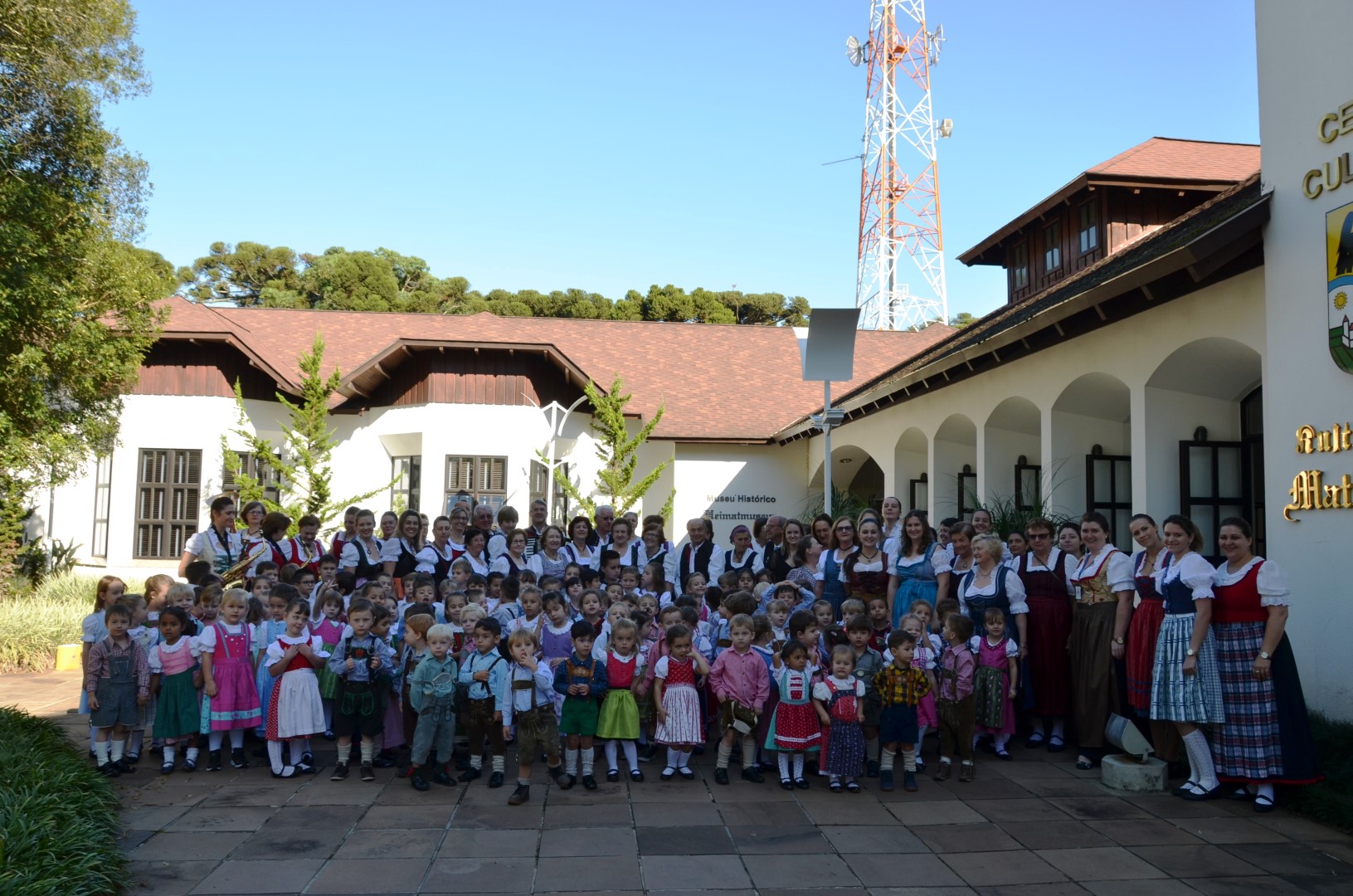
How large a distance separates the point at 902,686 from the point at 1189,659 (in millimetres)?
1632

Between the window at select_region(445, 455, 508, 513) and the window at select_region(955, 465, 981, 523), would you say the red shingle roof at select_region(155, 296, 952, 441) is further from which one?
the window at select_region(955, 465, 981, 523)

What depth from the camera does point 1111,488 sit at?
10766 mm

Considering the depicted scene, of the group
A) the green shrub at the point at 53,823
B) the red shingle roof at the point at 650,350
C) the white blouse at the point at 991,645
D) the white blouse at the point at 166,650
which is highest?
the red shingle roof at the point at 650,350

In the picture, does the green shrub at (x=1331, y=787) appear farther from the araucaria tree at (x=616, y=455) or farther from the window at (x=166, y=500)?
the window at (x=166, y=500)

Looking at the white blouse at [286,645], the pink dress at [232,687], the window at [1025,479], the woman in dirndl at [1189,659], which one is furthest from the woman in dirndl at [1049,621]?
the pink dress at [232,687]

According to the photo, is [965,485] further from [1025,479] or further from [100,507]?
[100,507]

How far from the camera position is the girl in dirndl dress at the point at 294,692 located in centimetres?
675

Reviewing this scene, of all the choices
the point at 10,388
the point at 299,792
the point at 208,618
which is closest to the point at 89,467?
the point at 10,388

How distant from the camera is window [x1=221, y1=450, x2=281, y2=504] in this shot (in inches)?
728

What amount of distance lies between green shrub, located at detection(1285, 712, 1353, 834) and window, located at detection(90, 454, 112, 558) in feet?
61.7

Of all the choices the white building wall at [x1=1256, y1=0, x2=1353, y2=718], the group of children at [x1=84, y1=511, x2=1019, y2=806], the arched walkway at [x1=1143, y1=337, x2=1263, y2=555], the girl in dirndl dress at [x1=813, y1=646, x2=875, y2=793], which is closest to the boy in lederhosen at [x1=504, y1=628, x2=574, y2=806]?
the group of children at [x1=84, y1=511, x2=1019, y2=806]

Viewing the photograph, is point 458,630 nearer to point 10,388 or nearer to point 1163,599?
point 1163,599

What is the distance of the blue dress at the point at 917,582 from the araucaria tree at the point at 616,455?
35.3ft

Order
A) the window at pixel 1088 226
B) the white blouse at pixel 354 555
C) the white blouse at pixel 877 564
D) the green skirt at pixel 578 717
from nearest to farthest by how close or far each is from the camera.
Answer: the green skirt at pixel 578 717, the white blouse at pixel 877 564, the white blouse at pixel 354 555, the window at pixel 1088 226
